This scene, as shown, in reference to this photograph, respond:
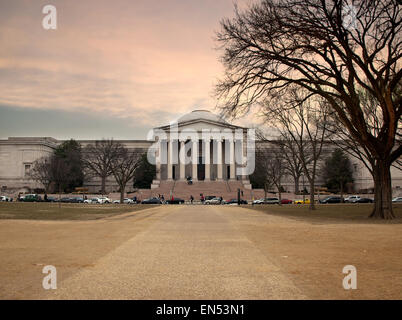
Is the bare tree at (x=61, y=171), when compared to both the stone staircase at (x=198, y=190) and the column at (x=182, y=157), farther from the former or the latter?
the column at (x=182, y=157)

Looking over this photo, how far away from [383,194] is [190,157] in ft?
302

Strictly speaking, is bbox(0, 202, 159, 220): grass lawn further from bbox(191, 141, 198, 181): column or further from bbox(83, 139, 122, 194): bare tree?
bbox(191, 141, 198, 181): column

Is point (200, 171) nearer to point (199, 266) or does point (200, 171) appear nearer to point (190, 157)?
point (190, 157)

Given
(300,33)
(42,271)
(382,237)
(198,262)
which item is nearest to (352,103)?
(300,33)

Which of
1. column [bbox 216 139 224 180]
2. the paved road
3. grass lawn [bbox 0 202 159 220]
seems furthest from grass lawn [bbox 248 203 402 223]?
column [bbox 216 139 224 180]

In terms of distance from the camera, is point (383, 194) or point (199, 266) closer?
point (199, 266)

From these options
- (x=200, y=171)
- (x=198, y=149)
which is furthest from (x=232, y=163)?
(x=200, y=171)

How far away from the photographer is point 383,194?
88.8 ft

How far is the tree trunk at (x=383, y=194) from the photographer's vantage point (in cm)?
2667

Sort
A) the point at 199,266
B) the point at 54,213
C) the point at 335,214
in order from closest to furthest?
1. the point at 199,266
2. the point at 54,213
3. the point at 335,214

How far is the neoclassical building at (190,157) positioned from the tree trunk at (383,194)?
71.1m

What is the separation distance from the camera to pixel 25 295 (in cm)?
666

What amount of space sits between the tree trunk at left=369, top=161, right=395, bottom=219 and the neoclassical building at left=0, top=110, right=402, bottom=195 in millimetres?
71149
